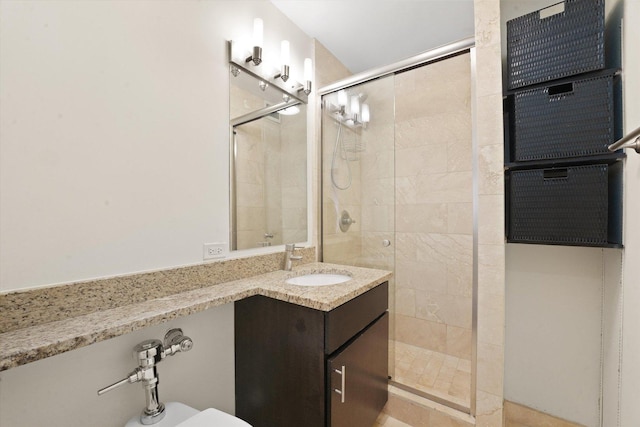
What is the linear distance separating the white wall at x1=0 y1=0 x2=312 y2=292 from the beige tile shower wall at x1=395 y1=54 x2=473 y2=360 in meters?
1.40

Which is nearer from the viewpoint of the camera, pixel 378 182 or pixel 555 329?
pixel 555 329

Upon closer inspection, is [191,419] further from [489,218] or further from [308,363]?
[489,218]

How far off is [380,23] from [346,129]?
2.43 feet

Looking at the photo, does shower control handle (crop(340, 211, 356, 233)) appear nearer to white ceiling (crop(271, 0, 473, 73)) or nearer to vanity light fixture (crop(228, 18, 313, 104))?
vanity light fixture (crop(228, 18, 313, 104))

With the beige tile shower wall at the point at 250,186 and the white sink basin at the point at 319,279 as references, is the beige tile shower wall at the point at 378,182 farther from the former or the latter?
the beige tile shower wall at the point at 250,186

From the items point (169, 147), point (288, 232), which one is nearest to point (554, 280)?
point (288, 232)

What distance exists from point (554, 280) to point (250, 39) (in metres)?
2.16

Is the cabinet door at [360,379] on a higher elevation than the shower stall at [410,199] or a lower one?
lower

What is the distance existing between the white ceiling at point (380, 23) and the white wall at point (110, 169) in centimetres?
66

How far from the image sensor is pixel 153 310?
36.3 inches

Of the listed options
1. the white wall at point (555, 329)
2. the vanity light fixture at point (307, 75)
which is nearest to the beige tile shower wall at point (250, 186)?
the vanity light fixture at point (307, 75)

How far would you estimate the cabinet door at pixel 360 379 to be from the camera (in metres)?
1.08

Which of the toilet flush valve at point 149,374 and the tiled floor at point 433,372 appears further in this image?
the tiled floor at point 433,372

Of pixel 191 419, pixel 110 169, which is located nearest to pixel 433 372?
pixel 191 419
